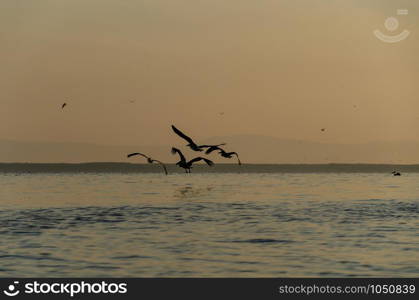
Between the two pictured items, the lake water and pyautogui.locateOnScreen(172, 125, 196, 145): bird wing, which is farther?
pyautogui.locateOnScreen(172, 125, 196, 145): bird wing

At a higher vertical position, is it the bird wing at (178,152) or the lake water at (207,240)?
the bird wing at (178,152)

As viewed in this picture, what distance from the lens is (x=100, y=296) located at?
771 inches

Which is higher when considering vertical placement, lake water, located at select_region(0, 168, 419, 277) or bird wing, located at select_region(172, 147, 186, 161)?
bird wing, located at select_region(172, 147, 186, 161)

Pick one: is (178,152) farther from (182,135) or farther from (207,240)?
(207,240)

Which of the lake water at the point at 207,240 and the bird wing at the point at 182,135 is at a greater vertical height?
the bird wing at the point at 182,135

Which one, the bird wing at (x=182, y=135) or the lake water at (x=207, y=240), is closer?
the lake water at (x=207, y=240)

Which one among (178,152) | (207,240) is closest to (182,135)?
(178,152)

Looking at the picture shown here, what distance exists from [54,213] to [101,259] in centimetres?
1718

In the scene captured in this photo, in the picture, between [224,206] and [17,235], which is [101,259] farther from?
[224,206]

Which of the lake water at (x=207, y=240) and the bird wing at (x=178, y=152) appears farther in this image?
the bird wing at (x=178, y=152)

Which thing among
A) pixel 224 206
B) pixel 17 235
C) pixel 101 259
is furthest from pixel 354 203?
pixel 101 259

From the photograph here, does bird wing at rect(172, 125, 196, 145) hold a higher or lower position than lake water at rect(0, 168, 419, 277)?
higher

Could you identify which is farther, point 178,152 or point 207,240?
point 178,152

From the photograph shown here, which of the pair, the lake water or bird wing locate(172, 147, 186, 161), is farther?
bird wing locate(172, 147, 186, 161)
